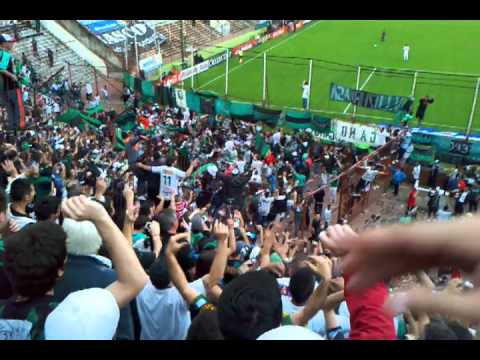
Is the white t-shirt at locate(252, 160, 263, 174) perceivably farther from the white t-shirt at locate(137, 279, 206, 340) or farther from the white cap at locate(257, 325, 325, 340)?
the white cap at locate(257, 325, 325, 340)

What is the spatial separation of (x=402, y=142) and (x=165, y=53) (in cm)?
2434

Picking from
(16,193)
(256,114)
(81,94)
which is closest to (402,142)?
(256,114)

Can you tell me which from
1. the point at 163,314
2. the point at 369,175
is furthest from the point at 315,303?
the point at 369,175

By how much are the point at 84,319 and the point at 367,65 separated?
32.3 meters

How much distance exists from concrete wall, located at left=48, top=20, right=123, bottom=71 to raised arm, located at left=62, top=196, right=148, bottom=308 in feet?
110

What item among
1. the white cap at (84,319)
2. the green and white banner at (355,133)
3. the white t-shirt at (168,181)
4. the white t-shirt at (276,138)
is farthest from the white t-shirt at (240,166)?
the white cap at (84,319)

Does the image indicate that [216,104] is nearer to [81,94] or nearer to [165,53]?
[81,94]

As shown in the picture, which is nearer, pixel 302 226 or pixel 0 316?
pixel 0 316

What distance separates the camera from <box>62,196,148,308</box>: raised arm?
2.46m

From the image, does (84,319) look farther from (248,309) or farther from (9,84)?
(9,84)

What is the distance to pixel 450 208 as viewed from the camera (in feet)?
48.8

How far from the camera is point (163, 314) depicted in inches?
133

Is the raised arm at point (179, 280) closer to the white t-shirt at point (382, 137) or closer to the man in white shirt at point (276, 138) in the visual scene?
the white t-shirt at point (382, 137)


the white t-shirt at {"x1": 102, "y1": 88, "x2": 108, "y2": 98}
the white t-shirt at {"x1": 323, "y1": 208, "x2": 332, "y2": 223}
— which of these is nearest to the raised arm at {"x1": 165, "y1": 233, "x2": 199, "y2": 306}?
the white t-shirt at {"x1": 323, "y1": 208, "x2": 332, "y2": 223}
